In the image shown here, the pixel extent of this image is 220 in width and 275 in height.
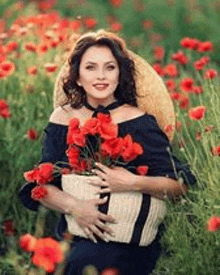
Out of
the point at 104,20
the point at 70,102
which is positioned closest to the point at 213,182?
the point at 70,102

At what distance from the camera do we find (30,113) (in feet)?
17.5

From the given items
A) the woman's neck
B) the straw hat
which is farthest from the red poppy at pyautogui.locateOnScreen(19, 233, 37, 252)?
the straw hat

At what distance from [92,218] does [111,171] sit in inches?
7.6

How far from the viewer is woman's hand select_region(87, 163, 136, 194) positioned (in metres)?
3.95

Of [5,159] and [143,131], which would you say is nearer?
[143,131]

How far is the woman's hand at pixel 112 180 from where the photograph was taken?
3951mm

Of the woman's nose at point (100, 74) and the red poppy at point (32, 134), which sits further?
the red poppy at point (32, 134)

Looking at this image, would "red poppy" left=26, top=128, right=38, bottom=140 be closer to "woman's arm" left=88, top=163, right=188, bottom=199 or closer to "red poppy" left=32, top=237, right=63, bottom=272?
"woman's arm" left=88, top=163, right=188, bottom=199

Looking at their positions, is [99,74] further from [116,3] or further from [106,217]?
[116,3]

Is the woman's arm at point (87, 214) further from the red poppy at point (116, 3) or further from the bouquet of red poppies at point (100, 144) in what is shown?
the red poppy at point (116, 3)

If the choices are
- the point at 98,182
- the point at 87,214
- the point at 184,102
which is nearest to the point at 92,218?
the point at 87,214

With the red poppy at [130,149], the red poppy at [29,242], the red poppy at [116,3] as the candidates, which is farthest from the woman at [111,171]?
the red poppy at [116,3]

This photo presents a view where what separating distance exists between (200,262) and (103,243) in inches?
15.6

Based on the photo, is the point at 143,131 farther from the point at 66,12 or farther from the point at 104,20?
the point at 66,12
